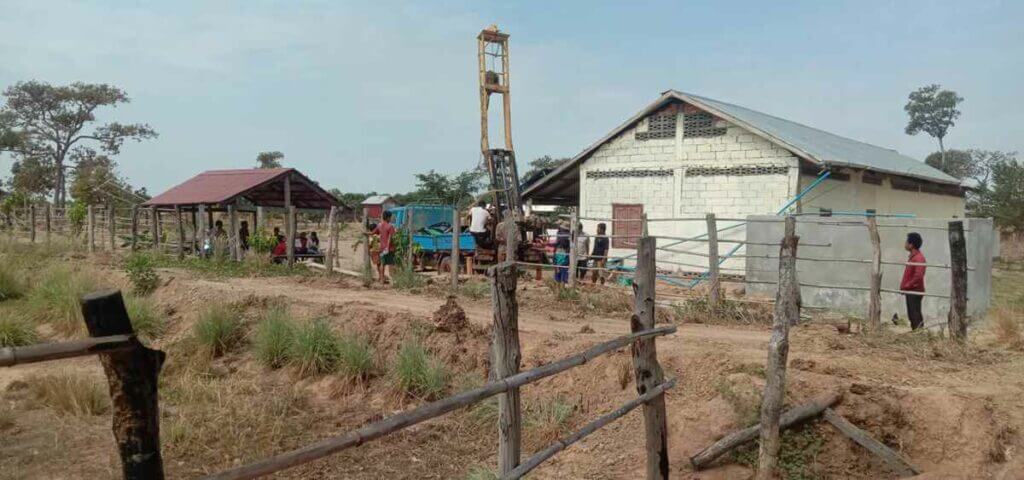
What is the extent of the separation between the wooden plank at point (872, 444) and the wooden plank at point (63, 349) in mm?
4951

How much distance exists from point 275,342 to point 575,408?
157 inches

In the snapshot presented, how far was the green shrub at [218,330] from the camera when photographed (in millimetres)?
9141

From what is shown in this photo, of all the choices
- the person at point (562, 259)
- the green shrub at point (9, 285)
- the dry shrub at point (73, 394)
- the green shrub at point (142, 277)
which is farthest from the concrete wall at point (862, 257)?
the green shrub at point (9, 285)

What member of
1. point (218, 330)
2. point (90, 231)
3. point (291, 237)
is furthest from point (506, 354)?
point (90, 231)

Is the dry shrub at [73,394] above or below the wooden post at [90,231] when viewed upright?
below

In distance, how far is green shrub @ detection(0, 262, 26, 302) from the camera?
11.8m

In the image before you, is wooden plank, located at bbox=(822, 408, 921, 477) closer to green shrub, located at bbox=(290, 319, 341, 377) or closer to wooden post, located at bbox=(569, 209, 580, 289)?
green shrub, located at bbox=(290, 319, 341, 377)

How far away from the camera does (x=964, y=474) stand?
479 centimetres

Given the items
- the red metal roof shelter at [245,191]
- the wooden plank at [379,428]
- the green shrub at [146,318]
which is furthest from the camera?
the red metal roof shelter at [245,191]

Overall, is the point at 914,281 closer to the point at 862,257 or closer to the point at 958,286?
the point at 958,286

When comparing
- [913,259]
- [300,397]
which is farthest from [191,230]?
[913,259]

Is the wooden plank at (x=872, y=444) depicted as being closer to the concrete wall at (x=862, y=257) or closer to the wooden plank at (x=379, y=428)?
the wooden plank at (x=379, y=428)

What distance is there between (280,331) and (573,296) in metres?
4.49

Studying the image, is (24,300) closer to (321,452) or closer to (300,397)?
(300,397)
